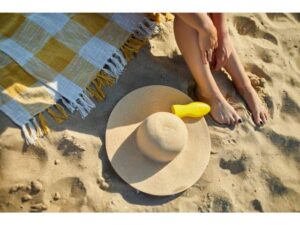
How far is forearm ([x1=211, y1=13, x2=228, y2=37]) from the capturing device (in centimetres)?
157

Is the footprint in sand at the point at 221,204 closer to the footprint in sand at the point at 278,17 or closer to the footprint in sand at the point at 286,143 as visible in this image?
the footprint in sand at the point at 286,143

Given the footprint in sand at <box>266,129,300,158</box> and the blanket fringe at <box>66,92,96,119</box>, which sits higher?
the blanket fringe at <box>66,92,96,119</box>

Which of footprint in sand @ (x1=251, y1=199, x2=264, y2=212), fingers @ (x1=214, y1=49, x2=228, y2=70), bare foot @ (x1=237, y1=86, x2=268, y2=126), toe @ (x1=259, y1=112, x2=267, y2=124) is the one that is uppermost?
fingers @ (x1=214, y1=49, x2=228, y2=70)

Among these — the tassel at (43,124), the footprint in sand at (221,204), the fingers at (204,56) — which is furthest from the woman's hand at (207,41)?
the tassel at (43,124)

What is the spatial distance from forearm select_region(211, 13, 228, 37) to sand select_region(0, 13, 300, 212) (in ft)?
0.69

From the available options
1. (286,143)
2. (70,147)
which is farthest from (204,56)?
(70,147)

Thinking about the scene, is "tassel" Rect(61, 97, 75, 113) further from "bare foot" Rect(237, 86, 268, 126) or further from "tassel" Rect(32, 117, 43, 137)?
"bare foot" Rect(237, 86, 268, 126)

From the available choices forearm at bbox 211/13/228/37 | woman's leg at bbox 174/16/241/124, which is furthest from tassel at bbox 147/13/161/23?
forearm at bbox 211/13/228/37

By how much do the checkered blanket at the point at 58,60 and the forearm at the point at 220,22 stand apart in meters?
0.26

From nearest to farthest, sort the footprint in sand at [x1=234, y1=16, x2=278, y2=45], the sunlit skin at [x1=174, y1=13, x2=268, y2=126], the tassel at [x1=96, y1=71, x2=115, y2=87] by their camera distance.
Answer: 1. the sunlit skin at [x1=174, y1=13, x2=268, y2=126]
2. the tassel at [x1=96, y1=71, x2=115, y2=87]
3. the footprint in sand at [x1=234, y1=16, x2=278, y2=45]

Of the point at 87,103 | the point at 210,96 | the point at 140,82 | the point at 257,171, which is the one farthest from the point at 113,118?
the point at 257,171

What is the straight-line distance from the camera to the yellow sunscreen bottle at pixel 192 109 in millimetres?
1534

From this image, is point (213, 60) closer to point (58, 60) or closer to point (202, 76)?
point (202, 76)

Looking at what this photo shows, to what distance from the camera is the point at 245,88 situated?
171 centimetres
